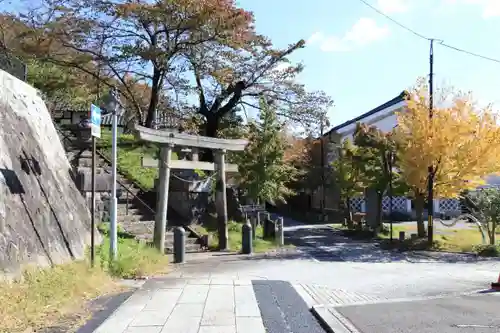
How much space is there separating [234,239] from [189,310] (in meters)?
12.1

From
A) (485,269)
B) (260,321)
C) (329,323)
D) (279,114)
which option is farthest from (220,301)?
(279,114)

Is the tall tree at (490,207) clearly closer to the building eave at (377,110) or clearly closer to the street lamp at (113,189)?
the building eave at (377,110)

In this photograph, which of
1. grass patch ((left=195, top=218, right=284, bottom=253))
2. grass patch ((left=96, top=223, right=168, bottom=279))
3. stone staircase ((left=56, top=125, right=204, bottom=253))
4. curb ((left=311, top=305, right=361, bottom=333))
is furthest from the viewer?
grass patch ((left=195, top=218, right=284, bottom=253))

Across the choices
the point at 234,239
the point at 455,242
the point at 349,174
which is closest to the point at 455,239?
the point at 455,242

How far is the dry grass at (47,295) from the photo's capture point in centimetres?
611

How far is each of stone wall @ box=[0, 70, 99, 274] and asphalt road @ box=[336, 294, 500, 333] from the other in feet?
16.9

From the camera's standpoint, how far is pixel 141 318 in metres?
7.28

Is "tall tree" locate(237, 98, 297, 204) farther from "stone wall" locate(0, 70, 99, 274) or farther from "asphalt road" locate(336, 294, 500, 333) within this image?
"asphalt road" locate(336, 294, 500, 333)

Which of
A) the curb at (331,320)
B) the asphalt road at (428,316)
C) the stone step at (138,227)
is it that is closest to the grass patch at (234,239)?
the stone step at (138,227)

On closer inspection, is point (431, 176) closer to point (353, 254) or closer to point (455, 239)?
point (455, 239)

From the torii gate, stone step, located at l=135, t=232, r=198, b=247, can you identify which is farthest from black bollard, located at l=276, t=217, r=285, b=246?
stone step, located at l=135, t=232, r=198, b=247

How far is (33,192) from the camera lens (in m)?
9.49

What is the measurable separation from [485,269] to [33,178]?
13.3m

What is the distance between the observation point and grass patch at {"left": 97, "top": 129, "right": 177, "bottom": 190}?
21.6 meters
